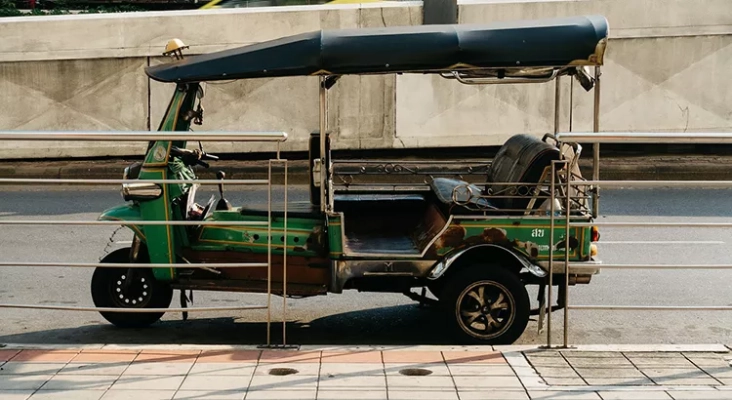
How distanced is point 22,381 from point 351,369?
192 cm

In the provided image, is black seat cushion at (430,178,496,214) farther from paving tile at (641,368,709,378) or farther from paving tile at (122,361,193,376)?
paving tile at (122,361,193,376)

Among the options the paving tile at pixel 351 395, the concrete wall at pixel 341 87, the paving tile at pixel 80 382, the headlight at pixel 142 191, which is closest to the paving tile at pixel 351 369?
the paving tile at pixel 351 395

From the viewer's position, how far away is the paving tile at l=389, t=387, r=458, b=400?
586 centimetres

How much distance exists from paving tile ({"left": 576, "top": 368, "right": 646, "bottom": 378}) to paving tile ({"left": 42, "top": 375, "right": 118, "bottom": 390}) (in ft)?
9.17

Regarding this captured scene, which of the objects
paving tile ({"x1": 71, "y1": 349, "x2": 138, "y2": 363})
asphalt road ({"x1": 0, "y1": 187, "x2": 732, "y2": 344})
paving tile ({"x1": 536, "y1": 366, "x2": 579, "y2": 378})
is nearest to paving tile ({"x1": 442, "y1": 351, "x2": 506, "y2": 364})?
paving tile ({"x1": 536, "y1": 366, "x2": 579, "y2": 378})

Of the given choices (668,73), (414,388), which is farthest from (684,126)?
(414,388)

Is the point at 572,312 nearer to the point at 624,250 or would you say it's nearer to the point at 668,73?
the point at 624,250

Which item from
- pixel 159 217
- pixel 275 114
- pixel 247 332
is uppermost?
pixel 275 114

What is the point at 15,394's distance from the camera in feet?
19.3

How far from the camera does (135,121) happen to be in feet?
58.0

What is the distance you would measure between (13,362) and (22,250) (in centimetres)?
515

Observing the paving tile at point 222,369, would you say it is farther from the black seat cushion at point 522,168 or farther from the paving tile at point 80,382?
the black seat cushion at point 522,168

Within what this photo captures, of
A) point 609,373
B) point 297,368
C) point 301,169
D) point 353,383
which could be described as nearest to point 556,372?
point 609,373

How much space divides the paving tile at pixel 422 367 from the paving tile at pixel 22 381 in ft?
6.59
